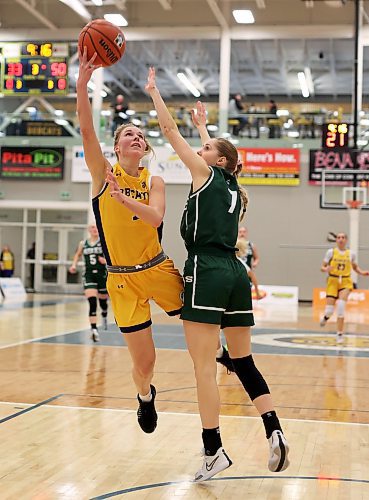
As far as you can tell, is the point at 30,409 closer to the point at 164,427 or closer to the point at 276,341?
the point at 164,427

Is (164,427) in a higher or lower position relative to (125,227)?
lower

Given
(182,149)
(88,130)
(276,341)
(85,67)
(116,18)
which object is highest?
(116,18)

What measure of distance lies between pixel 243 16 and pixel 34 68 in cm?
591

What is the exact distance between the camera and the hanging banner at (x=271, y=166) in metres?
23.4

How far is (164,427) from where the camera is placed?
17.2 feet

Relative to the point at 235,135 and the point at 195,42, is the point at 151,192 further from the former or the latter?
the point at 195,42

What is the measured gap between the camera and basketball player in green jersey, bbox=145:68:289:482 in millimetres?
3943

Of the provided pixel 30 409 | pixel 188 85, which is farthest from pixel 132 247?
pixel 188 85

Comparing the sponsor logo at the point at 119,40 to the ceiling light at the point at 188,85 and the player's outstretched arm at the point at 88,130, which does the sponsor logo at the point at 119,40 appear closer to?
the player's outstretched arm at the point at 88,130

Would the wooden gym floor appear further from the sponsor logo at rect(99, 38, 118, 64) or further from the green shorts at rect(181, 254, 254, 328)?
the sponsor logo at rect(99, 38, 118, 64)

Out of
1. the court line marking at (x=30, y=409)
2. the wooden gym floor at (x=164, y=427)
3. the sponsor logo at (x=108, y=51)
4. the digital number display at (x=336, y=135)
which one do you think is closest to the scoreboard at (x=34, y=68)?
the digital number display at (x=336, y=135)

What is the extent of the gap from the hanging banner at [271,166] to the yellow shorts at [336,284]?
11764 mm

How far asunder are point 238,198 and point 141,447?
5.13 feet

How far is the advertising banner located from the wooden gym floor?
594 inches
